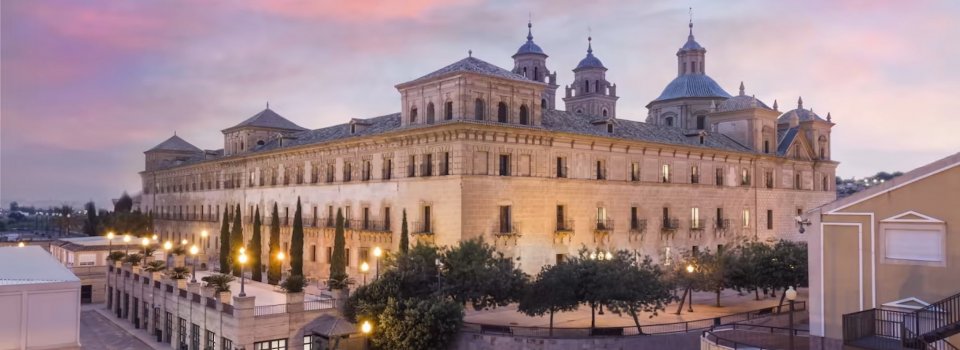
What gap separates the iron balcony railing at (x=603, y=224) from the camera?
42.5 meters

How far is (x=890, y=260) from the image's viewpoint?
21.4 m

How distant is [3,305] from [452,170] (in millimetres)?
20180

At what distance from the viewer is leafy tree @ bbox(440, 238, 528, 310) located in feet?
97.2

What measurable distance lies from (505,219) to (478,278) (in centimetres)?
913

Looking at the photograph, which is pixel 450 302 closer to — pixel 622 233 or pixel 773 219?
pixel 622 233

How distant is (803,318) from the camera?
35312 mm

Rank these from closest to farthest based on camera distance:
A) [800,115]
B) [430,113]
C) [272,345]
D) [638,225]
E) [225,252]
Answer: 1. [272,345]
2. [430,113]
3. [638,225]
4. [225,252]
5. [800,115]

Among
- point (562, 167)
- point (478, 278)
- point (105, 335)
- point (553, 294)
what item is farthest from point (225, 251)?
point (553, 294)

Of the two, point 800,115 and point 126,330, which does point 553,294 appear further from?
point 800,115

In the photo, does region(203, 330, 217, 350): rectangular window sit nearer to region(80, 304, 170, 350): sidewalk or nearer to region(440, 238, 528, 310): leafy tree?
region(80, 304, 170, 350): sidewalk

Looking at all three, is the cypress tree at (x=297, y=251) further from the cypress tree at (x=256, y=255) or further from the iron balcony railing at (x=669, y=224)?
the iron balcony railing at (x=669, y=224)

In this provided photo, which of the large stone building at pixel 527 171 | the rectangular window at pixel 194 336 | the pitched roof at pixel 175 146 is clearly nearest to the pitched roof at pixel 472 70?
the large stone building at pixel 527 171

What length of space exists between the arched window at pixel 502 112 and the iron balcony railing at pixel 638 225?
11.4 m

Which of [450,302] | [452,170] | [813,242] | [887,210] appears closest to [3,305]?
[450,302]
